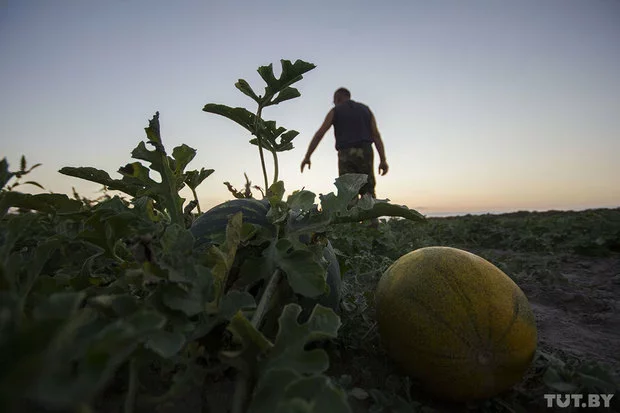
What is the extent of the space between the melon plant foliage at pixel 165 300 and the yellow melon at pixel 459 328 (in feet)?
0.91

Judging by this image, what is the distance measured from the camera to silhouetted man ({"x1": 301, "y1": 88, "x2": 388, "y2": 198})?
753cm

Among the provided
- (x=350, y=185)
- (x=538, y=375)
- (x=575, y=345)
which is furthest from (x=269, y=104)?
(x=575, y=345)

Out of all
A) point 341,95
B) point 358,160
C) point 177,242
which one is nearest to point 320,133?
point 358,160

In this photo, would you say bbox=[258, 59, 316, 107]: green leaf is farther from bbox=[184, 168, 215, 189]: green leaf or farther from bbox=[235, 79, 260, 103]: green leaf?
bbox=[184, 168, 215, 189]: green leaf

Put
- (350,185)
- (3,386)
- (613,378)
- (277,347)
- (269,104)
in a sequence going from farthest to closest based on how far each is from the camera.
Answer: (269,104) < (350,185) < (613,378) < (277,347) < (3,386)

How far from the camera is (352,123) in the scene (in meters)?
7.58

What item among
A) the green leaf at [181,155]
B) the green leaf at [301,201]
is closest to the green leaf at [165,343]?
the green leaf at [301,201]

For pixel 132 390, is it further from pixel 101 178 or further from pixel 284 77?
pixel 284 77

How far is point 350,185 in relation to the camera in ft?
5.22

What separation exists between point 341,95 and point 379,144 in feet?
4.13

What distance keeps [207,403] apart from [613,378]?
1387mm

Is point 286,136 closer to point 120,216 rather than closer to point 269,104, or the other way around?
point 269,104

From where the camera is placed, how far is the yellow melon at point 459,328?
134cm

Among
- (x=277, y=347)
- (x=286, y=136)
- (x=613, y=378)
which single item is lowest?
(x=613, y=378)
